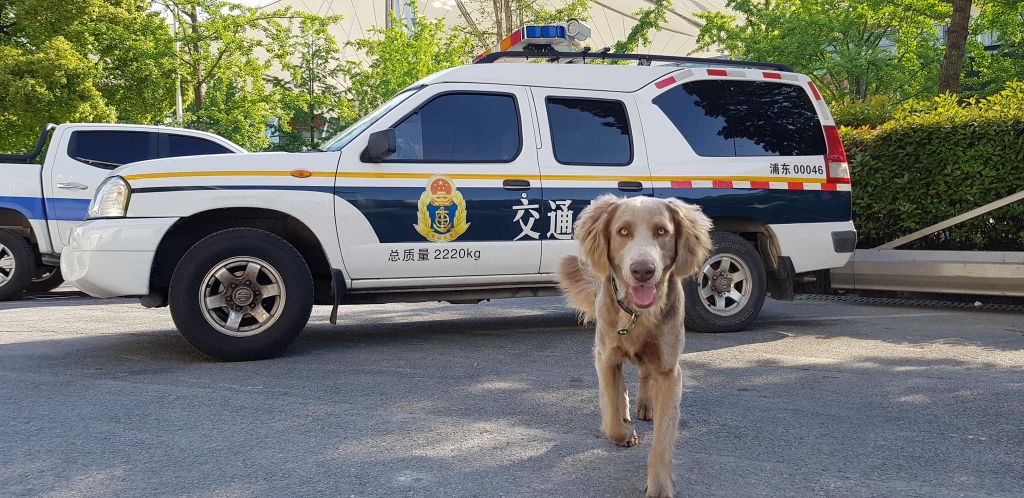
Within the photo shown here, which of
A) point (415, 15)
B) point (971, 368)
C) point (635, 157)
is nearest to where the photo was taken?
point (971, 368)

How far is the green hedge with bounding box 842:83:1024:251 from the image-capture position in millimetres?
9555

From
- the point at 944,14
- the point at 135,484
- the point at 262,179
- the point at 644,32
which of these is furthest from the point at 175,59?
the point at 944,14

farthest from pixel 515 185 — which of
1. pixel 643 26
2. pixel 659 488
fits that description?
pixel 643 26

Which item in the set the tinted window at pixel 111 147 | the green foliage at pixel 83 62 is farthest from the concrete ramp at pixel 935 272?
the green foliage at pixel 83 62

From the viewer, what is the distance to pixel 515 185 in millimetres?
6691

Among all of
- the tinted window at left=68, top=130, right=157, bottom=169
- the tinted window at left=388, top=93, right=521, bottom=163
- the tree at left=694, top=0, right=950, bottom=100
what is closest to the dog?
the tinted window at left=388, top=93, right=521, bottom=163

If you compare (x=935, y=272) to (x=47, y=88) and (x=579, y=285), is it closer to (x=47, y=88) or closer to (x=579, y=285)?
(x=579, y=285)

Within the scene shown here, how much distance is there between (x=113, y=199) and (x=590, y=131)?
12.1 feet

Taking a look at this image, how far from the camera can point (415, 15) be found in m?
30.2

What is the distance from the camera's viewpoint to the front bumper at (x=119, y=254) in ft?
18.8

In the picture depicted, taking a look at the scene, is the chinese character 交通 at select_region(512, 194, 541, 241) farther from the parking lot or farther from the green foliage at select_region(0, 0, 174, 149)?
the green foliage at select_region(0, 0, 174, 149)

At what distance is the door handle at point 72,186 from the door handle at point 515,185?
6661 mm

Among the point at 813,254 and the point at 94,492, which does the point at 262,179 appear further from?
the point at 813,254

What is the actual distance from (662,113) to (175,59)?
1919 centimetres
